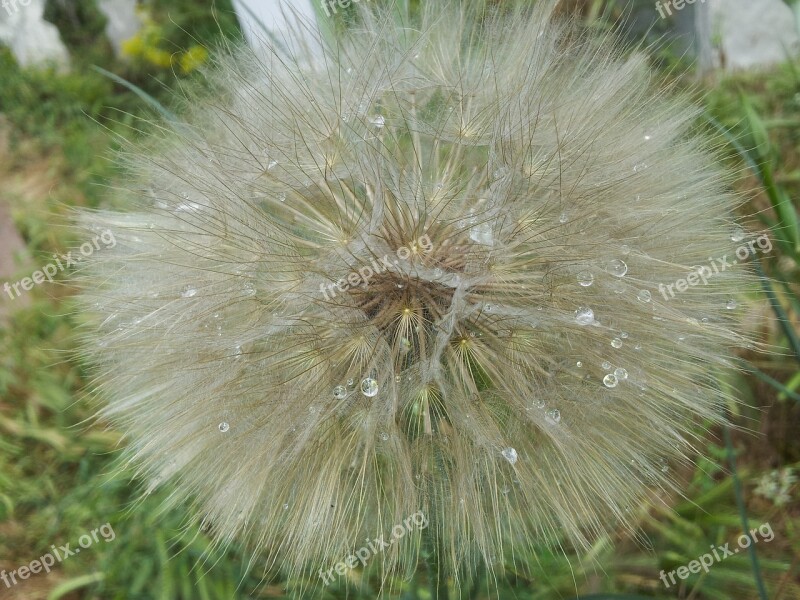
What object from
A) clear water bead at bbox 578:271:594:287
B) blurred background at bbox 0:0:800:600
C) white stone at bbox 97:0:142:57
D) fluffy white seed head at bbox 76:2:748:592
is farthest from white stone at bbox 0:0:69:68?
clear water bead at bbox 578:271:594:287

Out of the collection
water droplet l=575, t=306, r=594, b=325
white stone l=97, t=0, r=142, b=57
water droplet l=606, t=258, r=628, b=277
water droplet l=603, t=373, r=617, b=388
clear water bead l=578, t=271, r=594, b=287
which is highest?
white stone l=97, t=0, r=142, b=57

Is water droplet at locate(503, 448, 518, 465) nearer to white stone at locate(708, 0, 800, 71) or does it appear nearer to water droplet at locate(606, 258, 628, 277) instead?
water droplet at locate(606, 258, 628, 277)

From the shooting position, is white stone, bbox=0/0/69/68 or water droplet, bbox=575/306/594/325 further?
white stone, bbox=0/0/69/68

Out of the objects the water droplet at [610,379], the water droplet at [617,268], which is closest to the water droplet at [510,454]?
the water droplet at [610,379]

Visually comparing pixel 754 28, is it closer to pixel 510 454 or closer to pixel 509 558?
pixel 509 558

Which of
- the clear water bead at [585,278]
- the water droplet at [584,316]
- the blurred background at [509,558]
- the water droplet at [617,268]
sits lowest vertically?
the blurred background at [509,558]

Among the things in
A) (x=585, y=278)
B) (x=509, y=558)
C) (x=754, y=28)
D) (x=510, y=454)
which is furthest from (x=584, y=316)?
(x=754, y=28)

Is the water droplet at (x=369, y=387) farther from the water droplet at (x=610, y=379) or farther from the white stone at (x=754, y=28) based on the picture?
the white stone at (x=754, y=28)
